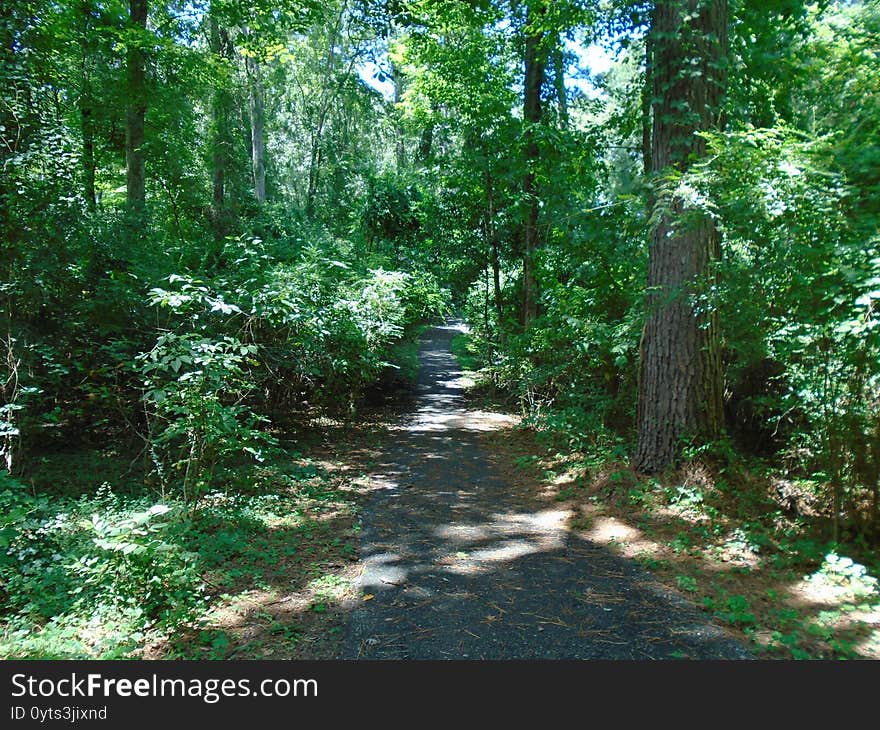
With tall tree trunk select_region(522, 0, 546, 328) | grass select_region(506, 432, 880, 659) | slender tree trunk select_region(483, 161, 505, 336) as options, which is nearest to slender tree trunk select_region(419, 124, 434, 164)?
slender tree trunk select_region(483, 161, 505, 336)

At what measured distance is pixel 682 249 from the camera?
5.73 metres

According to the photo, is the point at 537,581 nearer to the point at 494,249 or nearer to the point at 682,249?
the point at 682,249

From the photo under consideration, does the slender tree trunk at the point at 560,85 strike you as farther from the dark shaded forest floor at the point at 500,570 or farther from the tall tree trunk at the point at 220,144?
the tall tree trunk at the point at 220,144

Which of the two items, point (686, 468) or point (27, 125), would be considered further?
point (27, 125)

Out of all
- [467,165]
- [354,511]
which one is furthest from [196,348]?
[467,165]

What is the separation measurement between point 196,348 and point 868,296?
5370 millimetres

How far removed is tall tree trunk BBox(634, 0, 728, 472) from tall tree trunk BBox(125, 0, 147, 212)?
1066 cm

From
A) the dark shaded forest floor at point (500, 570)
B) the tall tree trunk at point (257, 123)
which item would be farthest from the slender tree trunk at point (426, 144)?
Answer: the dark shaded forest floor at point (500, 570)

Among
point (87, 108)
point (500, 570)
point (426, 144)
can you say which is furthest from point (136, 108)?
point (500, 570)

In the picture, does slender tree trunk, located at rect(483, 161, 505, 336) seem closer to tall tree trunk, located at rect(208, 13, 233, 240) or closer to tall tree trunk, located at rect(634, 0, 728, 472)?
tall tree trunk, located at rect(634, 0, 728, 472)

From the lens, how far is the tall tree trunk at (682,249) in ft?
18.6

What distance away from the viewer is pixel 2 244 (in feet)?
21.0

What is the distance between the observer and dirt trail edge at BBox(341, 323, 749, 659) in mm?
3189

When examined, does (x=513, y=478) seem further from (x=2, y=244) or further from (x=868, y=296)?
(x=2, y=244)
